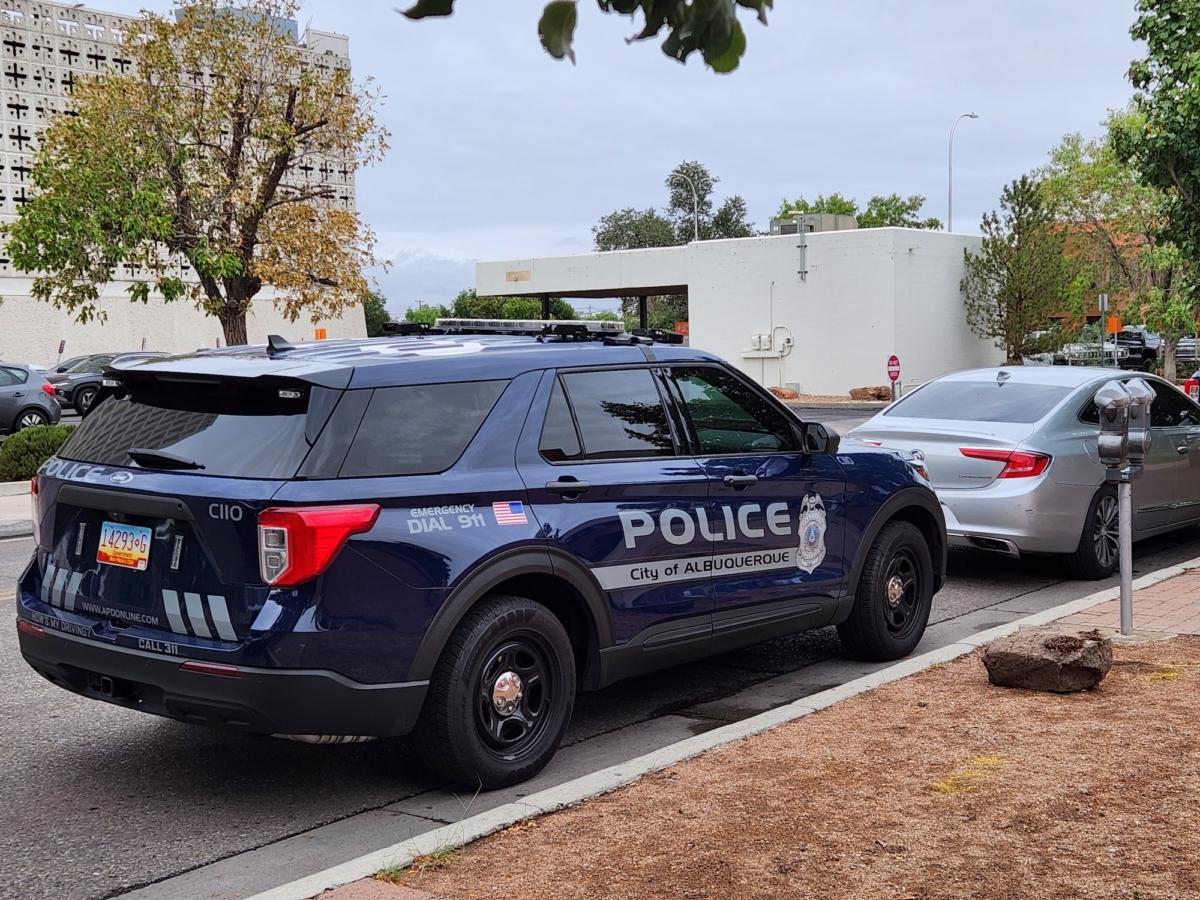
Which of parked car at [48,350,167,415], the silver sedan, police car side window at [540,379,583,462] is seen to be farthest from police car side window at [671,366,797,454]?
parked car at [48,350,167,415]

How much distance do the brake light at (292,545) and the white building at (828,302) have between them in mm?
36907

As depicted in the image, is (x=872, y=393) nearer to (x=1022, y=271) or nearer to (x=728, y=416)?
(x=1022, y=271)

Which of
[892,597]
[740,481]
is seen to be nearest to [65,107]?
[892,597]

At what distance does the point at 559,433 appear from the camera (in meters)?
5.46

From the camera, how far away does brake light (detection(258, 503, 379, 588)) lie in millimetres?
4457

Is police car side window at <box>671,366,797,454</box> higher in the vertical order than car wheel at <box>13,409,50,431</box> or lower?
higher

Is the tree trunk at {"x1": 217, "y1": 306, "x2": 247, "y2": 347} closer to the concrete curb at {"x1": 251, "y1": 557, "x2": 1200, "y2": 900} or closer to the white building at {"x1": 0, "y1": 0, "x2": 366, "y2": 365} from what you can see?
the concrete curb at {"x1": 251, "y1": 557, "x2": 1200, "y2": 900}

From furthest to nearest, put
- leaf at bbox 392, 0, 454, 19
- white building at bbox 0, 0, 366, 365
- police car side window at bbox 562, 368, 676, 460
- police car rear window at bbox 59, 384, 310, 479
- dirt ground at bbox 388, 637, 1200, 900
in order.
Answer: white building at bbox 0, 0, 366, 365, police car side window at bbox 562, 368, 676, 460, police car rear window at bbox 59, 384, 310, 479, dirt ground at bbox 388, 637, 1200, 900, leaf at bbox 392, 0, 454, 19

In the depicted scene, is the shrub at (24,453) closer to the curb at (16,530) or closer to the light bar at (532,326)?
the curb at (16,530)

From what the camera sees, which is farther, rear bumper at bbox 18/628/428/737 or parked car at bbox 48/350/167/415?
parked car at bbox 48/350/167/415

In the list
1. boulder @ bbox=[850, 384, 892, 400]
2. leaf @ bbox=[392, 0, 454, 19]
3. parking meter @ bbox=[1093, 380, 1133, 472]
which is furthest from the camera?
boulder @ bbox=[850, 384, 892, 400]

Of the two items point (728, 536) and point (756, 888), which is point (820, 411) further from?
point (756, 888)

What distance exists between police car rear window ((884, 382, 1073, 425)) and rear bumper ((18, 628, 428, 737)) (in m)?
6.40

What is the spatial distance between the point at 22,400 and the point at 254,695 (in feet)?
75.8
